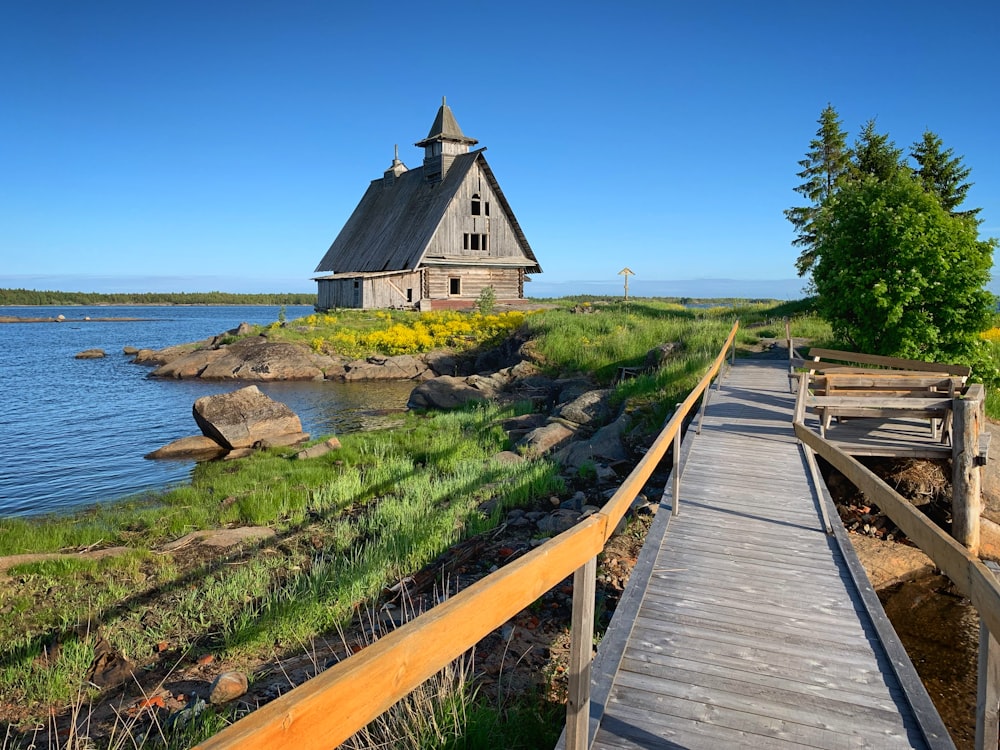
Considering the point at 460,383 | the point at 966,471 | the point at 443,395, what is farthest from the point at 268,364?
the point at 966,471

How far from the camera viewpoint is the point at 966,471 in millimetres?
8688

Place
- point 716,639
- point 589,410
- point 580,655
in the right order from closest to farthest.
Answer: point 580,655, point 716,639, point 589,410

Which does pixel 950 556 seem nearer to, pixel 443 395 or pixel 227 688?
pixel 227 688

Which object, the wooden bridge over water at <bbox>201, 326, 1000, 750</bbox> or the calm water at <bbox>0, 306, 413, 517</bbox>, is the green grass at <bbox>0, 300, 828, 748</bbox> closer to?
the wooden bridge over water at <bbox>201, 326, 1000, 750</bbox>

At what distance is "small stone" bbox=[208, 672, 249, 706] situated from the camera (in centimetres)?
497

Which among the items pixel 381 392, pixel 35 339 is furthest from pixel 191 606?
pixel 35 339

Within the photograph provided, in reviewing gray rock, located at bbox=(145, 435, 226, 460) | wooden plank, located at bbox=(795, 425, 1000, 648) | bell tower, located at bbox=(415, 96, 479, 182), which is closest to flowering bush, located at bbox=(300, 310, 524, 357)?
bell tower, located at bbox=(415, 96, 479, 182)

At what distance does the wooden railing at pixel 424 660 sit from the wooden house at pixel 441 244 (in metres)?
34.9

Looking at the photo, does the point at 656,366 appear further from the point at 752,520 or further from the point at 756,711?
the point at 756,711

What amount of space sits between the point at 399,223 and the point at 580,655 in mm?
41061

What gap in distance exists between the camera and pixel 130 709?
4793mm

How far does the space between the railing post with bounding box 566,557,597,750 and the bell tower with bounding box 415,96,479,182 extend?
40.5 m

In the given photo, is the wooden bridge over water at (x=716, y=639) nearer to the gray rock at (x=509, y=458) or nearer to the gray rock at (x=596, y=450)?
the gray rock at (x=596, y=450)

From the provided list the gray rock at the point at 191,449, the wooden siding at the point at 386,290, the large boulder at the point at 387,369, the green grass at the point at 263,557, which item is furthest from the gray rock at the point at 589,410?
the wooden siding at the point at 386,290
